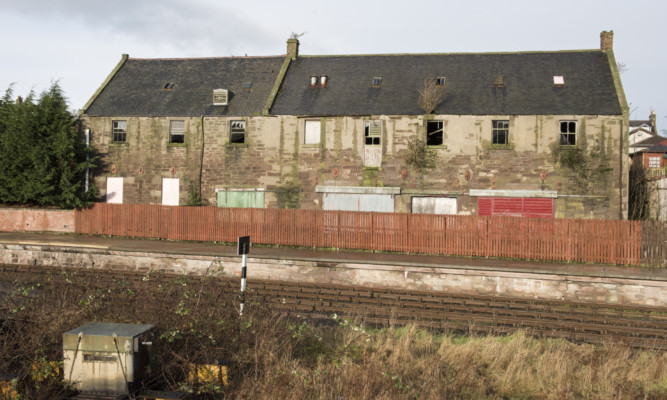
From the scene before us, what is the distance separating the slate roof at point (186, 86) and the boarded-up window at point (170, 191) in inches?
141

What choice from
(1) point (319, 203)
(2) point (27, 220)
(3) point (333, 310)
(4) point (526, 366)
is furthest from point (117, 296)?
(2) point (27, 220)

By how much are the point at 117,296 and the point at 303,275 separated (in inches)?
366

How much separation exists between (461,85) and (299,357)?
21492 millimetres

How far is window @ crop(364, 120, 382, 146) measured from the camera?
25.3 metres

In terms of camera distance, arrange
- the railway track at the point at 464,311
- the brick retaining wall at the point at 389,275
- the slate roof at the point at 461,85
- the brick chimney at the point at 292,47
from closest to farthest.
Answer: the railway track at the point at 464,311 → the brick retaining wall at the point at 389,275 → the slate roof at the point at 461,85 → the brick chimney at the point at 292,47

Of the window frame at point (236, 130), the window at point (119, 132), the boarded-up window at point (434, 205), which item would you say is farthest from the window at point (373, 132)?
the window at point (119, 132)

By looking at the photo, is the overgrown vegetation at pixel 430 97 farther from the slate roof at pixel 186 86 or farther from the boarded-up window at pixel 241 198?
the boarded-up window at pixel 241 198

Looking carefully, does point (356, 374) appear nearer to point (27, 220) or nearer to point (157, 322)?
point (157, 322)

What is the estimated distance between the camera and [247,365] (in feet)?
22.6

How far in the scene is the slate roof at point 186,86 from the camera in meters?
27.7

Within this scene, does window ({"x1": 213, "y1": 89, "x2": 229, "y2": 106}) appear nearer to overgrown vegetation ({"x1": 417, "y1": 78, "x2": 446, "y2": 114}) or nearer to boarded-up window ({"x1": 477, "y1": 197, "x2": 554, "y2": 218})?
overgrown vegetation ({"x1": 417, "y1": 78, "x2": 446, "y2": 114})

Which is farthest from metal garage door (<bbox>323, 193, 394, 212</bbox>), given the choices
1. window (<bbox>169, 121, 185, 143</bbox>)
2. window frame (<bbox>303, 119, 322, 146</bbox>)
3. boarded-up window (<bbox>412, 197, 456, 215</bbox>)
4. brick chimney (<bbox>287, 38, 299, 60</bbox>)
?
brick chimney (<bbox>287, 38, 299, 60</bbox>)

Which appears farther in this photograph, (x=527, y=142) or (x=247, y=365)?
(x=527, y=142)

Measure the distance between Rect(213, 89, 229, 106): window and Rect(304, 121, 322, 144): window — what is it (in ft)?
16.4
